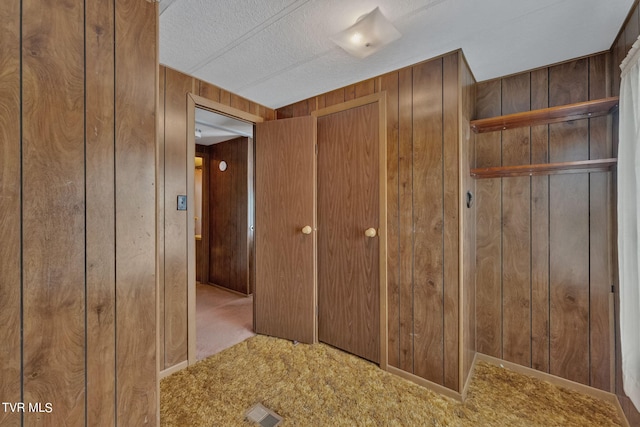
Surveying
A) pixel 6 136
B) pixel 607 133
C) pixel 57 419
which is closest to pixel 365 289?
pixel 57 419

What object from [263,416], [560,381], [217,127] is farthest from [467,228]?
[217,127]

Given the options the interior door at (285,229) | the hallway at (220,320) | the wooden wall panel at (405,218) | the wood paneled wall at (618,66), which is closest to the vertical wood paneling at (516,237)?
the wood paneled wall at (618,66)

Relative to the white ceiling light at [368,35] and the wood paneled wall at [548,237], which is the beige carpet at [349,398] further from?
the white ceiling light at [368,35]

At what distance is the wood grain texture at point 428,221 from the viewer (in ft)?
5.49

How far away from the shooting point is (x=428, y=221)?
172 centimetres

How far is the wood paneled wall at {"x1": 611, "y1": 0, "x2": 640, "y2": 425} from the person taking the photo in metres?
1.25

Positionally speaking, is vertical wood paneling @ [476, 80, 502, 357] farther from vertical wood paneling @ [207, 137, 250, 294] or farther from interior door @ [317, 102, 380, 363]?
vertical wood paneling @ [207, 137, 250, 294]

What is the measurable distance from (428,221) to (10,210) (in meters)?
1.89

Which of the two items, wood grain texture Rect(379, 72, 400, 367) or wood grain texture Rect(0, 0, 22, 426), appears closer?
wood grain texture Rect(0, 0, 22, 426)

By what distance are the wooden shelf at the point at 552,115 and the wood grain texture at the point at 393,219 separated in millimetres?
550

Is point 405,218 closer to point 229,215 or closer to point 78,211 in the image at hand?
point 78,211

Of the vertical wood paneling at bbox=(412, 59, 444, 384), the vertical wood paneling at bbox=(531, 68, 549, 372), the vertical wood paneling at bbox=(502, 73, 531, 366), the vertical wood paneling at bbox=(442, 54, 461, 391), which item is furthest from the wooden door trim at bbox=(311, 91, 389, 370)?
the vertical wood paneling at bbox=(531, 68, 549, 372)

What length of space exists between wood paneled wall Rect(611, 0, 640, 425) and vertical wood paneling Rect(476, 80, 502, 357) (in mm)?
571

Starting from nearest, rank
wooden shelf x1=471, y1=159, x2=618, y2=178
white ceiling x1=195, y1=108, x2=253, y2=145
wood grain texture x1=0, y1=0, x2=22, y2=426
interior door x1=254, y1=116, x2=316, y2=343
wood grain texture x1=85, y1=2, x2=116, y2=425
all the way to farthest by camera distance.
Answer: wood grain texture x1=0, y1=0, x2=22, y2=426
wood grain texture x1=85, y1=2, x2=116, y2=425
wooden shelf x1=471, y1=159, x2=618, y2=178
interior door x1=254, y1=116, x2=316, y2=343
white ceiling x1=195, y1=108, x2=253, y2=145
